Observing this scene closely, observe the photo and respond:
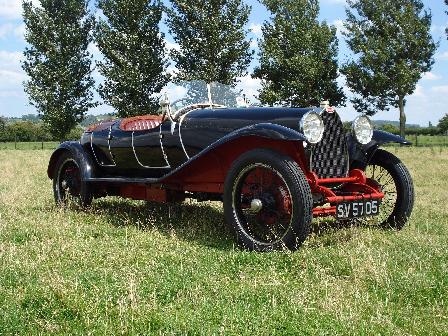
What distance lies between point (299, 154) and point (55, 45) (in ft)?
94.6

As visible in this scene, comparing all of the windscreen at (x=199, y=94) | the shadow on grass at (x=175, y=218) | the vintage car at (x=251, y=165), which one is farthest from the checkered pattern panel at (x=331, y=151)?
the windscreen at (x=199, y=94)

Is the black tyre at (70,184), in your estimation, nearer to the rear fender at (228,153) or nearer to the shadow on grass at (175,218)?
the shadow on grass at (175,218)

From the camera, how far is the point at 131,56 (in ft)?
88.7

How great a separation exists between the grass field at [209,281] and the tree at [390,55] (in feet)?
90.5

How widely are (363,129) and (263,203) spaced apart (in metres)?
1.63

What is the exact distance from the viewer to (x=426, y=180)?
35.9 feet

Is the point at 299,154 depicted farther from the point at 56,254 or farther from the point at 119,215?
the point at 119,215

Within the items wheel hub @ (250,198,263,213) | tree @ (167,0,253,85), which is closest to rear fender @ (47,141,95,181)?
wheel hub @ (250,198,263,213)

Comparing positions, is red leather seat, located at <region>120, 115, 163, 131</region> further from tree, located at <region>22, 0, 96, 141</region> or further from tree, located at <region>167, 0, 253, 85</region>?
tree, located at <region>22, 0, 96, 141</region>

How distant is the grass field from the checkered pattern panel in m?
0.71

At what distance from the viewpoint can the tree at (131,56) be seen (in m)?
26.8

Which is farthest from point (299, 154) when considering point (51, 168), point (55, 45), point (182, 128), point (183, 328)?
point (55, 45)

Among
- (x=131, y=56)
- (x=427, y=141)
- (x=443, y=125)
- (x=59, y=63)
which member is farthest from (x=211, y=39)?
(x=443, y=125)

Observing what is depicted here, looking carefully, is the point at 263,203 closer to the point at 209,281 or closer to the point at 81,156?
the point at 209,281
